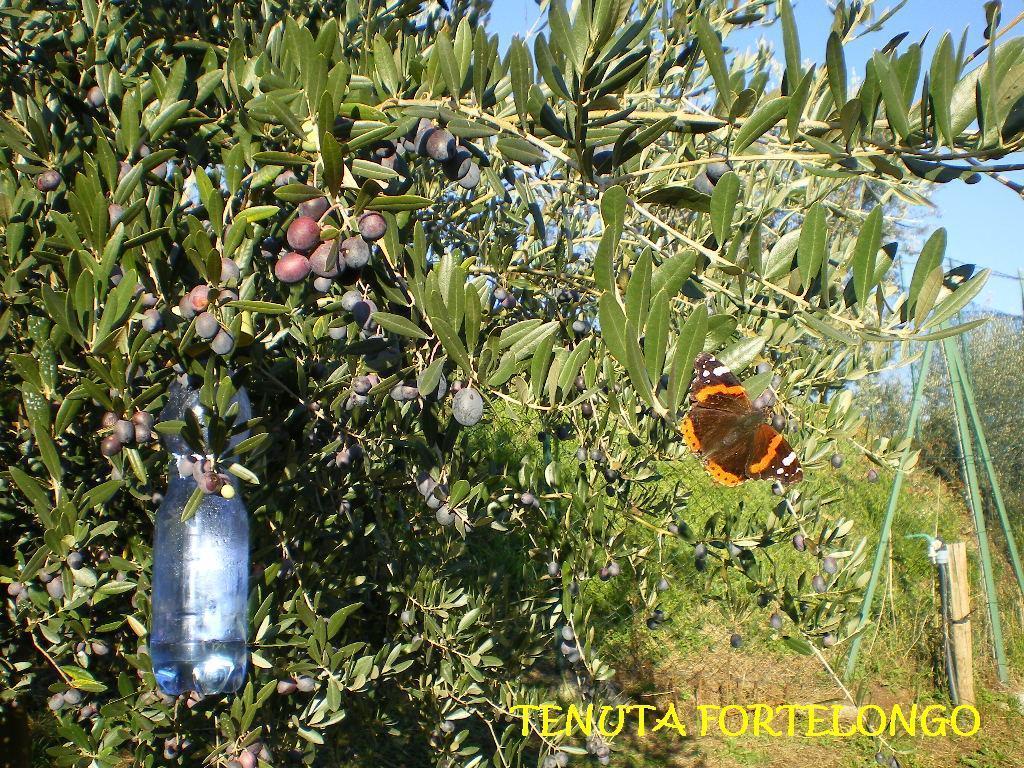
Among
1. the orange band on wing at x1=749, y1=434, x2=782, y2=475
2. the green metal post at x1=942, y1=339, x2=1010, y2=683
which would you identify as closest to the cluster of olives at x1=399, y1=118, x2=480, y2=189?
the orange band on wing at x1=749, y1=434, x2=782, y2=475

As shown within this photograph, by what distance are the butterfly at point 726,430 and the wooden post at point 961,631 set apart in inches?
175

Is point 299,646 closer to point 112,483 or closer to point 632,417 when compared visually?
point 112,483

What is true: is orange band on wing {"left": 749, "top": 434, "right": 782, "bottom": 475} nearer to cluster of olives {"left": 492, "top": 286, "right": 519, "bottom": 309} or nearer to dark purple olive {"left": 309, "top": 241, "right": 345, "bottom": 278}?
cluster of olives {"left": 492, "top": 286, "right": 519, "bottom": 309}

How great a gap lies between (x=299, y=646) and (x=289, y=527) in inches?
9.8

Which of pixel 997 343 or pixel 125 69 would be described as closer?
pixel 125 69

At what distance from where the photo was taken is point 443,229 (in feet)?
7.66

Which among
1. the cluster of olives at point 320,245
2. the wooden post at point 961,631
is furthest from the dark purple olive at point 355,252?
the wooden post at point 961,631

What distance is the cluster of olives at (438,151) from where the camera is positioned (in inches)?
41.9

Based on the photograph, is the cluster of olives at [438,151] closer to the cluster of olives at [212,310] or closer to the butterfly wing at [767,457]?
the cluster of olives at [212,310]

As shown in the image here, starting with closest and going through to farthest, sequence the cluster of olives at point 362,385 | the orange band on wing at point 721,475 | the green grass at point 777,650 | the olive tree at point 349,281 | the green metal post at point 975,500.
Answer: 1. the olive tree at point 349,281
2. the cluster of olives at point 362,385
3. the orange band on wing at point 721,475
4. the green grass at point 777,650
5. the green metal post at point 975,500

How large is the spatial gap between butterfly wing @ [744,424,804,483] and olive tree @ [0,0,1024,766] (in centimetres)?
13

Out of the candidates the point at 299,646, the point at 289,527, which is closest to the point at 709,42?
the point at 289,527

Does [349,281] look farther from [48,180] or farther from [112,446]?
[48,180]

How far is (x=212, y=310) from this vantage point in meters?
1.03
